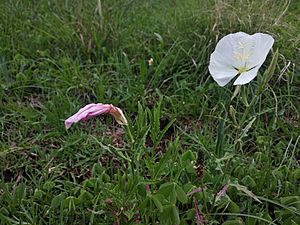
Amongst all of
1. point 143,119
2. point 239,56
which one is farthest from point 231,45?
point 143,119

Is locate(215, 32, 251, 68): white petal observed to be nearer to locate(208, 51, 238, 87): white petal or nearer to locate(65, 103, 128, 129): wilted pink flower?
locate(208, 51, 238, 87): white petal

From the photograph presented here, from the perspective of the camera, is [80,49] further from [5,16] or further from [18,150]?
[18,150]

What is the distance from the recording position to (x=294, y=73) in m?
2.18

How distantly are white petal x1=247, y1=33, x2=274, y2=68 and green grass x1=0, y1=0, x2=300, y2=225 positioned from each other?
0.18 ft

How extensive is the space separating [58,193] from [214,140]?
56 centimetres

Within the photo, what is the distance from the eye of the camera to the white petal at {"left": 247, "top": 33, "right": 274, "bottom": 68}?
1184 mm

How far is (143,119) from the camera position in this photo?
A: 4.26 ft

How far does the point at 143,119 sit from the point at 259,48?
317mm

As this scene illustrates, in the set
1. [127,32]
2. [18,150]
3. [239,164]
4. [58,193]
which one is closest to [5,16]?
[127,32]

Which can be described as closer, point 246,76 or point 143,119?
point 246,76

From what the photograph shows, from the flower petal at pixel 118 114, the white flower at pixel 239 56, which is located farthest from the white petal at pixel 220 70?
the flower petal at pixel 118 114

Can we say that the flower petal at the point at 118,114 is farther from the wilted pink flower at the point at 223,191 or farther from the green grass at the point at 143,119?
the wilted pink flower at the point at 223,191

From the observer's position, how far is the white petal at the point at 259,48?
3.88 feet

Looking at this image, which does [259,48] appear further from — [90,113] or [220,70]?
[90,113]
